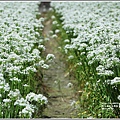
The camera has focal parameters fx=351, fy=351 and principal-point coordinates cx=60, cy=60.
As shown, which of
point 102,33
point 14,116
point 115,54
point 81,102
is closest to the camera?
point 14,116

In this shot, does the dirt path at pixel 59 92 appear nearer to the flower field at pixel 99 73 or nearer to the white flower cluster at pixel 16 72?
the flower field at pixel 99 73

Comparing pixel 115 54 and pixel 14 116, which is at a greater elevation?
pixel 115 54

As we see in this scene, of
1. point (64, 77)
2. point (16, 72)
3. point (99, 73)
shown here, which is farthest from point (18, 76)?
point (64, 77)

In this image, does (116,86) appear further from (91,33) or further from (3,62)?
(91,33)

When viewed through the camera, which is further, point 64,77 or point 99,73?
point 64,77

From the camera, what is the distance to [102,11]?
884cm

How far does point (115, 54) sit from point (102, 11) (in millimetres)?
4355

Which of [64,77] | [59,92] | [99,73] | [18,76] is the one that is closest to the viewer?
[99,73]

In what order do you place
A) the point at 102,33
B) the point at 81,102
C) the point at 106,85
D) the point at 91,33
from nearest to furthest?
→ the point at 106,85 → the point at 81,102 → the point at 102,33 → the point at 91,33

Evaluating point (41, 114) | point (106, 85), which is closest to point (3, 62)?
point (41, 114)

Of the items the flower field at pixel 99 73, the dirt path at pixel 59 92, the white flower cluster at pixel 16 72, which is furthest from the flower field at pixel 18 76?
the flower field at pixel 99 73

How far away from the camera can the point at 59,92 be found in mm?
5656

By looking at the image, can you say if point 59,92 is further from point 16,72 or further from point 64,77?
point 16,72

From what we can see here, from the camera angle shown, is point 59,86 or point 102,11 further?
point 102,11
